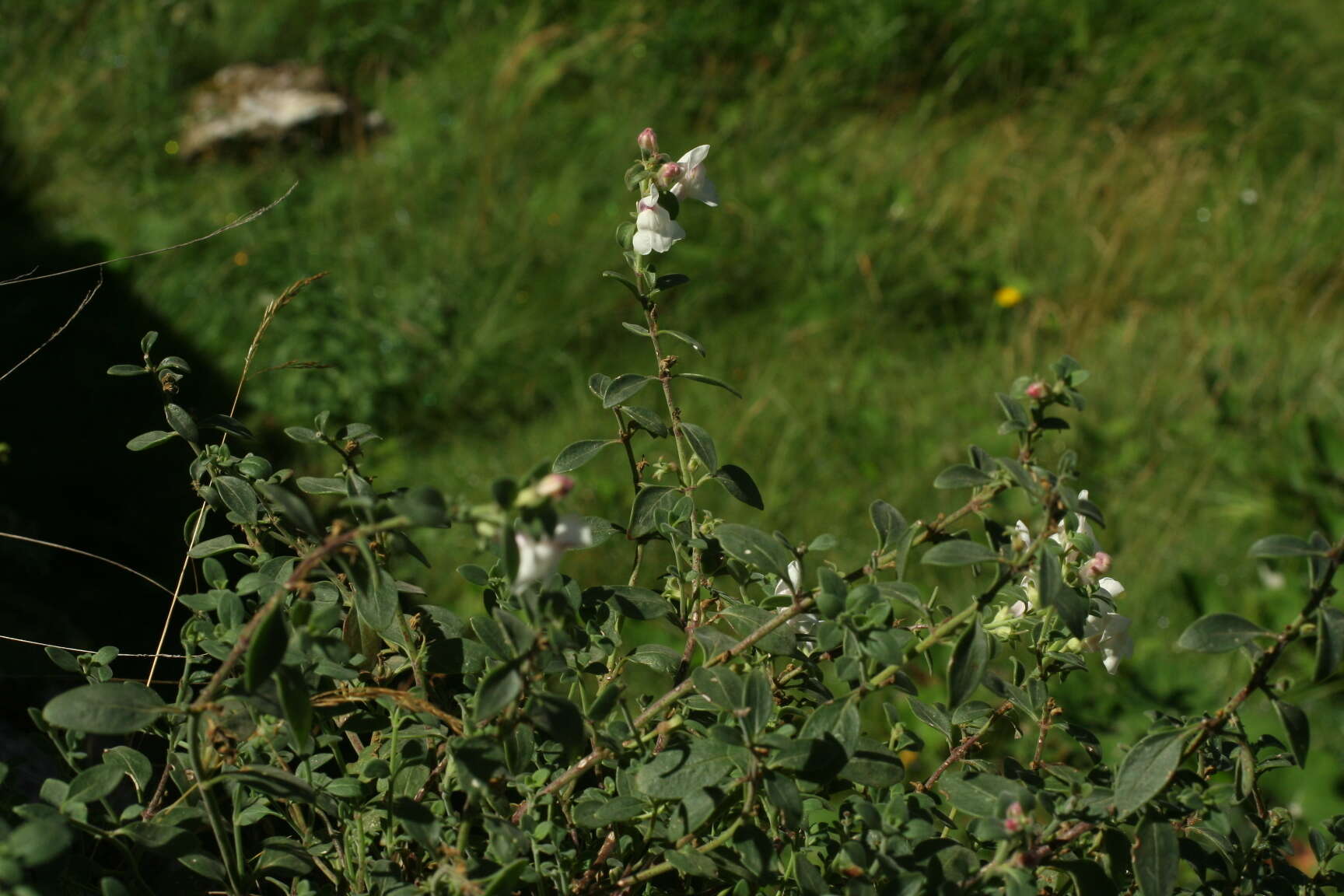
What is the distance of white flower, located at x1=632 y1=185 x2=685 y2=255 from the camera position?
1.26m

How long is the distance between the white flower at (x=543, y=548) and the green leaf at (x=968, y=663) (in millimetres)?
333

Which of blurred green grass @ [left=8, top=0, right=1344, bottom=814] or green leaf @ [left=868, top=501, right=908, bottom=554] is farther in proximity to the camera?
blurred green grass @ [left=8, top=0, right=1344, bottom=814]

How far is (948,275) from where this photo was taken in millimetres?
3887

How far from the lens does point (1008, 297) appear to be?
12.3 ft

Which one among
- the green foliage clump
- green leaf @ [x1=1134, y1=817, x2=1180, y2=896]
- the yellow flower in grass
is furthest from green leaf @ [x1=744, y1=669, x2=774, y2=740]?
the yellow flower in grass

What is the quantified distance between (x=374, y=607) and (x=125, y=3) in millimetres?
4232

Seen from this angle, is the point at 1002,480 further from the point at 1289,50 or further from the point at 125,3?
the point at 1289,50

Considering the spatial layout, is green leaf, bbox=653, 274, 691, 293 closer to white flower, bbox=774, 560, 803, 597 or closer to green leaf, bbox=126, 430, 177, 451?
white flower, bbox=774, 560, 803, 597

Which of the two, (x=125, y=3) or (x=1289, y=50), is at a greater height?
(x=125, y=3)

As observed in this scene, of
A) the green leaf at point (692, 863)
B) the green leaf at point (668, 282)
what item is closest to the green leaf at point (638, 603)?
the green leaf at point (692, 863)

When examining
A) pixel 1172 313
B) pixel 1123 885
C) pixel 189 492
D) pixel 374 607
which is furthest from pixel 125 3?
pixel 1123 885

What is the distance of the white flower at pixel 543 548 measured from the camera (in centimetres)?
81

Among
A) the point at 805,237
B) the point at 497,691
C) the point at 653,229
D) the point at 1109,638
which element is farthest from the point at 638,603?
the point at 805,237

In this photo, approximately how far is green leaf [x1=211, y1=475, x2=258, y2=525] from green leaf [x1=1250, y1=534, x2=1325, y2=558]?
2.92 ft
